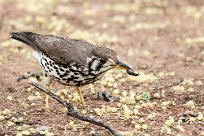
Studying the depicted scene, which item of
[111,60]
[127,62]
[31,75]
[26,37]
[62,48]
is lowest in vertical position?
[111,60]

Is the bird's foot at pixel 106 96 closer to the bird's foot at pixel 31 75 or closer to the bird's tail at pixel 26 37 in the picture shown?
the bird's tail at pixel 26 37

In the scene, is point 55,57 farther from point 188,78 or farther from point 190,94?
point 188,78

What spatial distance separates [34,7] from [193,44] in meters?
5.31

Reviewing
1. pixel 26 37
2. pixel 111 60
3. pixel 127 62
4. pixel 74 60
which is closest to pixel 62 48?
pixel 74 60

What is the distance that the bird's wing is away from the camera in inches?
323

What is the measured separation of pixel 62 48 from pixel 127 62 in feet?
13.1

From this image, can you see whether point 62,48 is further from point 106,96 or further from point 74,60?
point 106,96

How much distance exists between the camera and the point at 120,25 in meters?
16.1

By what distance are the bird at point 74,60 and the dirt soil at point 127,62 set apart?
0.62 metres

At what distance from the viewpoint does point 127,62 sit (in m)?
12.4

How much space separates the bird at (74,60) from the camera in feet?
26.1

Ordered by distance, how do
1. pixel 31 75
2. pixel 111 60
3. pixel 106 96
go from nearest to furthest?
pixel 111 60 → pixel 106 96 → pixel 31 75

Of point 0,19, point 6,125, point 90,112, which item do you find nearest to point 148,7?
point 0,19

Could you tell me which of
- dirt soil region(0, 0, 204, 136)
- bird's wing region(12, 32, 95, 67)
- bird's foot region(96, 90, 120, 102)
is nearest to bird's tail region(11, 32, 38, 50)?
bird's wing region(12, 32, 95, 67)
